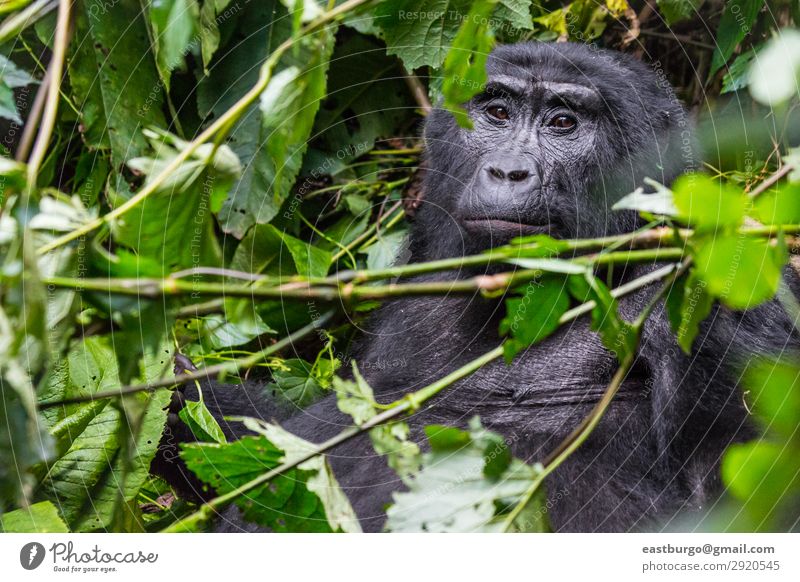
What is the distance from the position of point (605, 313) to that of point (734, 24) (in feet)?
4.49

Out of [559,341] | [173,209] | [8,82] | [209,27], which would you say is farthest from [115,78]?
[559,341]

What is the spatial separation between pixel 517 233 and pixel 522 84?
461 mm

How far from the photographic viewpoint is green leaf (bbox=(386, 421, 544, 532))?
110 centimetres

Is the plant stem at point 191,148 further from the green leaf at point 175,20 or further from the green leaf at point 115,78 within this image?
the green leaf at point 115,78

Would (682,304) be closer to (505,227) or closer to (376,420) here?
(376,420)

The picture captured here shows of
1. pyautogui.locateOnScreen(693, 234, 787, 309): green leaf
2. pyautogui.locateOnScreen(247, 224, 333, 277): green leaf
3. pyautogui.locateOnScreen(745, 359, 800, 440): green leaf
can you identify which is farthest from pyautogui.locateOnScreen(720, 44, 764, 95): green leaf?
pyautogui.locateOnScreen(745, 359, 800, 440): green leaf

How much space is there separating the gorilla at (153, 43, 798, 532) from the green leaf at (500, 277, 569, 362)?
1.80 ft

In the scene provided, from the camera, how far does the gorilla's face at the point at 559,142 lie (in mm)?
1942

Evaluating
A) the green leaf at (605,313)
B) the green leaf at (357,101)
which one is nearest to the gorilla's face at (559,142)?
the green leaf at (357,101)

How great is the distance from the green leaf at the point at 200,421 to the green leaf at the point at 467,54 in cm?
105

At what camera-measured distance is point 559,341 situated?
6.53 feet

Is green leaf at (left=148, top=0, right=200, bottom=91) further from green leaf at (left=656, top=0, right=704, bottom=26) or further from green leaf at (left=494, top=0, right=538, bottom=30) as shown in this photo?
green leaf at (left=656, top=0, right=704, bottom=26)

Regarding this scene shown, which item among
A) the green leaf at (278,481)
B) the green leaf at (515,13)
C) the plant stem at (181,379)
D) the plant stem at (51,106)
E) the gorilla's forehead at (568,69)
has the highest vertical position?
the green leaf at (515,13)
